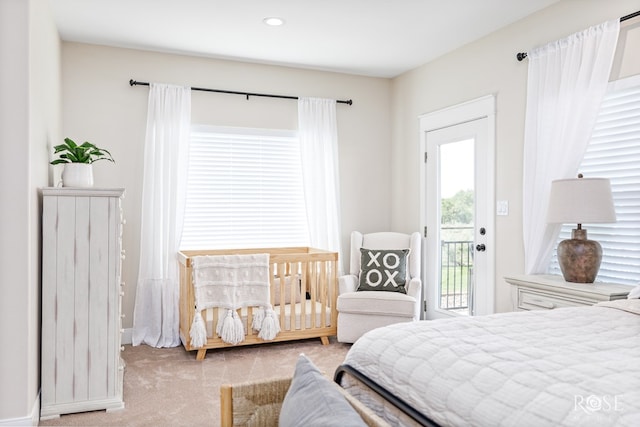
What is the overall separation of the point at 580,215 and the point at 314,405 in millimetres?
2250

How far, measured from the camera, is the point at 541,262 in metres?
3.33

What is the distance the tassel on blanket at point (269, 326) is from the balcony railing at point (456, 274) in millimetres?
1622

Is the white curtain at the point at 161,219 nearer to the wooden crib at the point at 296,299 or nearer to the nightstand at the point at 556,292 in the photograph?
the wooden crib at the point at 296,299

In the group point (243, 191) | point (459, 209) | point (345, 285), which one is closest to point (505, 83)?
point (459, 209)

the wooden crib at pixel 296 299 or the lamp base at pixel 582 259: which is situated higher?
the lamp base at pixel 582 259

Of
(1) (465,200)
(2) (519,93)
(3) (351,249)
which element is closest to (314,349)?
(3) (351,249)

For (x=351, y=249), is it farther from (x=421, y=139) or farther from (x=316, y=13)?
(x=316, y=13)

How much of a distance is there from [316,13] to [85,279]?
2395mm

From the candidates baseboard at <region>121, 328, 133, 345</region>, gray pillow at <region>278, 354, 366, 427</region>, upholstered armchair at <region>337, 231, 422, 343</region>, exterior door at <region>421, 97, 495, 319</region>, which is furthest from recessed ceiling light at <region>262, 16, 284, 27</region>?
gray pillow at <region>278, 354, 366, 427</region>

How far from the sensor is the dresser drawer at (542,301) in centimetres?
269

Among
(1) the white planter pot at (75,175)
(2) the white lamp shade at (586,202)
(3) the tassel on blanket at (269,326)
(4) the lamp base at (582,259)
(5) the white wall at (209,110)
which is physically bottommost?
(3) the tassel on blanket at (269,326)

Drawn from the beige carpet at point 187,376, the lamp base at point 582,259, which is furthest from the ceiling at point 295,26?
the beige carpet at point 187,376

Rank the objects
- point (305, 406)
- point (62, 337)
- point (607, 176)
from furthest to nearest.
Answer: point (607, 176) < point (62, 337) < point (305, 406)

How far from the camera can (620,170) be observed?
294 cm
